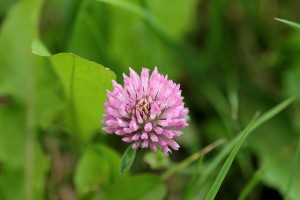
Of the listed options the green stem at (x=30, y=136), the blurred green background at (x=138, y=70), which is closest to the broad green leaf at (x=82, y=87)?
the blurred green background at (x=138, y=70)

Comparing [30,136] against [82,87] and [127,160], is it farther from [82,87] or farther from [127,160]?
[127,160]

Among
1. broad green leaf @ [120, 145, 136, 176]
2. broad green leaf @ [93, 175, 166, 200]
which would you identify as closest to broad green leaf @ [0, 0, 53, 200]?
broad green leaf @ [93, 175, 166, 200]

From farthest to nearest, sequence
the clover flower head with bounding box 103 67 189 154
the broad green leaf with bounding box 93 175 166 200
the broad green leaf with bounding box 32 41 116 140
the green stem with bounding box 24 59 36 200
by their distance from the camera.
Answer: the green stem with bounding box 24 59 36 200 → the broad green leaf with bounding box 93 175 166 200 → the broad green leaf with bounding box 32 41 116 140 → the clover flower head with bounding box 103 67 189 154

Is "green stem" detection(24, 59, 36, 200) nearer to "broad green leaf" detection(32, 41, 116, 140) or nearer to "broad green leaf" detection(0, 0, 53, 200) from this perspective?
"broad green leaf" detection(0, 0, 53, 200)

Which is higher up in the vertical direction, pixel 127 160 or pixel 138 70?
pixel 138 70

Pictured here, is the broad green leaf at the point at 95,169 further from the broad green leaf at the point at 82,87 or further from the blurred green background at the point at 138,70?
the broad green leaf at the point at 82,87

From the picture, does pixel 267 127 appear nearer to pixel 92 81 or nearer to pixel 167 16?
pixel 167 16

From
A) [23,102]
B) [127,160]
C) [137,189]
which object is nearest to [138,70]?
[23,102]

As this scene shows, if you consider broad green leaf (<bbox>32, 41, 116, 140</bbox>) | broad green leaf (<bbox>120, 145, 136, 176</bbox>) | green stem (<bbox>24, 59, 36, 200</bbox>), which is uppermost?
broad green leaf (<bbox>32, 41, 116, 140</bbox>)
